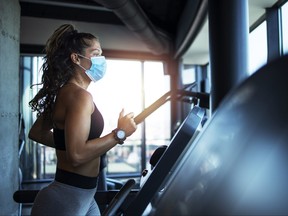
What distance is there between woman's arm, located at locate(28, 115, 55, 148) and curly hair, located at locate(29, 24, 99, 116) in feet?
0.22

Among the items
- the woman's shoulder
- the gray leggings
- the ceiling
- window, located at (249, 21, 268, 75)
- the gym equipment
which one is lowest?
the gray leggings

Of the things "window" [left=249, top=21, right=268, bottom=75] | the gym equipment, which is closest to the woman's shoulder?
the gym equipment

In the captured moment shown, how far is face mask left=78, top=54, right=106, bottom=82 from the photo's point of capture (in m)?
1.46

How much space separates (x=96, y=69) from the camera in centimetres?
153

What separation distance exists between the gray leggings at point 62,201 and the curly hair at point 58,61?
386 millimetres

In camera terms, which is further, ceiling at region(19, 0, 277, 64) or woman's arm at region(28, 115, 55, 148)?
ceiling at region(19, 0, 277, 64)

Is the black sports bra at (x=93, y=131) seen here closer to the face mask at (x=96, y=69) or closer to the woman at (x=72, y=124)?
the woman at (x=72, y=124)

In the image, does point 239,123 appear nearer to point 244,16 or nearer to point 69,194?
point 69,194

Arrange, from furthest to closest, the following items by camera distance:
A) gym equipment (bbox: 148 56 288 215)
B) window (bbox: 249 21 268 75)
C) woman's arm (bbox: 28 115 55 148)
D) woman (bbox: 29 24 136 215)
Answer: window (bbox: 249 21 268 75) < woman's arm (bbox: 28 115 55 148) < woman (bbox: 29 24 136 215) < gym equipment (bbox: 148 56 288 215)

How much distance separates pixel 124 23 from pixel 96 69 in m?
2.77

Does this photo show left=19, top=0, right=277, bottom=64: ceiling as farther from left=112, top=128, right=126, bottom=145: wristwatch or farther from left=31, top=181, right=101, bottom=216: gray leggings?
left=31, top=181, right=101, bottom=216: gray leggings

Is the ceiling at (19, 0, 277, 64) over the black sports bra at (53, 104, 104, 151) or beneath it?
Result: over

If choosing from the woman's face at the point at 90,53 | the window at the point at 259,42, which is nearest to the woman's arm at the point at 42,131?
the woman's face at the point at 90,53

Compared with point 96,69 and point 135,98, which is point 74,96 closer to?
point 96,69
